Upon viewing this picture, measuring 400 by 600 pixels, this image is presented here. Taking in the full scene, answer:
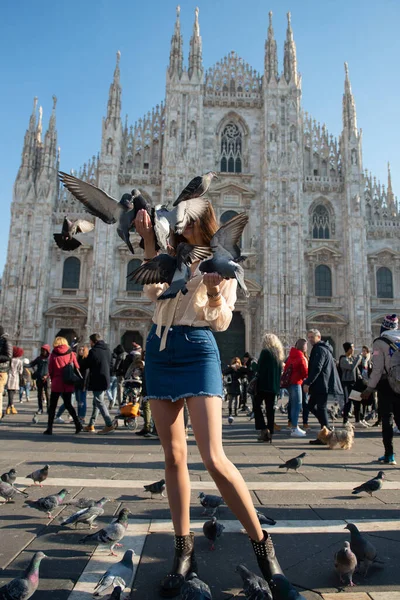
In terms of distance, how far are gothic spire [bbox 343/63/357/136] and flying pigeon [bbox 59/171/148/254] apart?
87.1 ft

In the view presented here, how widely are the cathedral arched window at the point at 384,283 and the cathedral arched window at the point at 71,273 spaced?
1669cm

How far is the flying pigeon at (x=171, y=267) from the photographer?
7.00ft

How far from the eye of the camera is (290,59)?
26188 millimetres

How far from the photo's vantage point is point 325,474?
4695mm

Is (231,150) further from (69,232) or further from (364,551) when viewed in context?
(364,551)

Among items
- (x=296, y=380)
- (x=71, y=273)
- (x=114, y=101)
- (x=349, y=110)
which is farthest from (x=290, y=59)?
(x=296, y=380)

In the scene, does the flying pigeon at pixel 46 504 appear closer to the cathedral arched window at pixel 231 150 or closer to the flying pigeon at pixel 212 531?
the flying pigeon at pixel 212 531

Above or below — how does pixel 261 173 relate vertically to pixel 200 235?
above

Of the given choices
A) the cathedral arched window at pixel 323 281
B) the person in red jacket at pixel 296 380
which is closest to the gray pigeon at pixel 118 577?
the person in red jacket at pixel 296 380

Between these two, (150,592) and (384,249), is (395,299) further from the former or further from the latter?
(150,592)

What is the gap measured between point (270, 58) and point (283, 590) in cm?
2897

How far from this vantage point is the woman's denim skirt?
2.21 meters

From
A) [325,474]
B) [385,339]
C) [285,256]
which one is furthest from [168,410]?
[285,256]

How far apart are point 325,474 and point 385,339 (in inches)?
67.8
